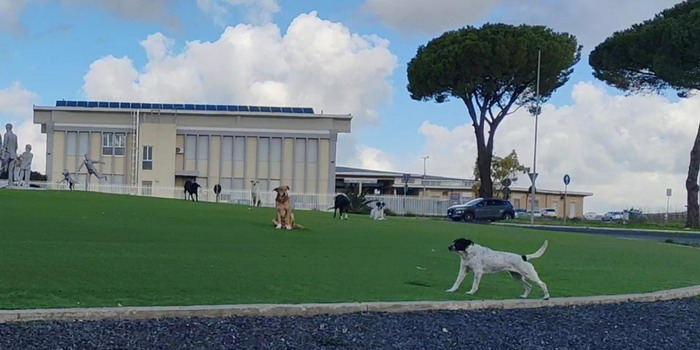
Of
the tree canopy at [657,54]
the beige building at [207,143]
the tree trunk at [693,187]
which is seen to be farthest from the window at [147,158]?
the tree trunk at [693,187]

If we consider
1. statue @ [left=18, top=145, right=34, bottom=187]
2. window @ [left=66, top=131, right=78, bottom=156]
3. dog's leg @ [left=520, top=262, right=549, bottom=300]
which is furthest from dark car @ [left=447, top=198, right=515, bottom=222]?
dog's leg @ [left=520, top=262, right=549, bottom=300]

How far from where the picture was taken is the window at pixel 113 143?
60281 millimetres

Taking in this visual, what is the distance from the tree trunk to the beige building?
24.7 metres

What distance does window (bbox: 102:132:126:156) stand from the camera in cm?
6028

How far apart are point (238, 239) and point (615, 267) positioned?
731cm

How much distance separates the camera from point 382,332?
8383 millimetres

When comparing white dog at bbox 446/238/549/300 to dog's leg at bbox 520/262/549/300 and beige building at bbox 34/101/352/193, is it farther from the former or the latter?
beige building at bbox 34/101/352/193

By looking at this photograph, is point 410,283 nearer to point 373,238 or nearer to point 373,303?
point 373,303

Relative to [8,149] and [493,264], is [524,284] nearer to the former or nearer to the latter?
[493,264]

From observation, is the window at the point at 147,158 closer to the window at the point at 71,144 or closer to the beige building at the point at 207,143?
the beige building at the point at 207,143

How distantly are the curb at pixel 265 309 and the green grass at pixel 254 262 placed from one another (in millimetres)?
479

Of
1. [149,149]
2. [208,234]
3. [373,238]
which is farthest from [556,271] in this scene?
[149,149]

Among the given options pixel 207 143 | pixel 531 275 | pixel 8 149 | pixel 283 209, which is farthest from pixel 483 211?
pixel 531 275

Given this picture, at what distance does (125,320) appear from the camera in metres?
8.24
